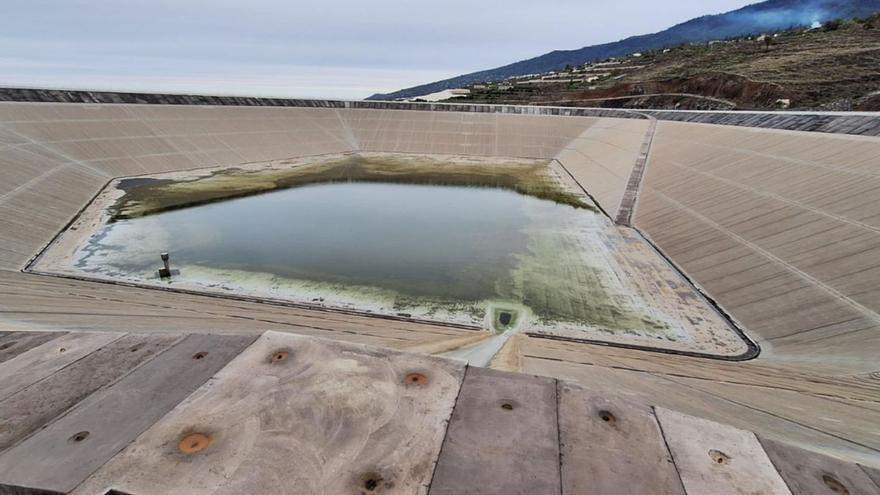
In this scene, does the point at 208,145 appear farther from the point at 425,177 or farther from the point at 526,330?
the point at 526,330

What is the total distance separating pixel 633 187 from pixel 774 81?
43354 millimetres

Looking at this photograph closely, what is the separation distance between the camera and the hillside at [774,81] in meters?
49.8

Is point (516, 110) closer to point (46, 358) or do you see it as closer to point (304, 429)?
point (46, 358)

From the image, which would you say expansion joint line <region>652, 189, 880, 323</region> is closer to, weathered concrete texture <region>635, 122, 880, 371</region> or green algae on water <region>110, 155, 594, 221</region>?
weathered concrete texture <region>635, 122, 880, 371</region>

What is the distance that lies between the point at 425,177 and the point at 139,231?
2411 cm

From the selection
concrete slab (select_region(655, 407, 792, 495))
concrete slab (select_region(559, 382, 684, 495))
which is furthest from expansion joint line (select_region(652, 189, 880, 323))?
concrete slab (select_region(559, 382, 684, 495))

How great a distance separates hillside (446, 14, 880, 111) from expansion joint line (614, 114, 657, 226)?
2459cm

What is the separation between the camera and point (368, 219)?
89.4 feet

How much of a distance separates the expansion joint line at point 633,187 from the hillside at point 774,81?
24.6 m

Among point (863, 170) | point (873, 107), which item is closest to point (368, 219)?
point (863, 170)

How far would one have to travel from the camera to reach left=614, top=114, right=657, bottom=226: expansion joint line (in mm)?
27070

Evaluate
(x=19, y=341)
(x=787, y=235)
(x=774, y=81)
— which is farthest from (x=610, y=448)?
(x=774, y=81)

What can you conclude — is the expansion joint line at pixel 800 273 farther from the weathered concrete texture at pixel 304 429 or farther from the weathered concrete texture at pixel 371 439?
the weathered concrete texture at pixel 304 429

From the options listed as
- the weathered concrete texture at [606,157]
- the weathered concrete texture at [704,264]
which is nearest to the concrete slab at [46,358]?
the weathered concrete texture at [704,264]
